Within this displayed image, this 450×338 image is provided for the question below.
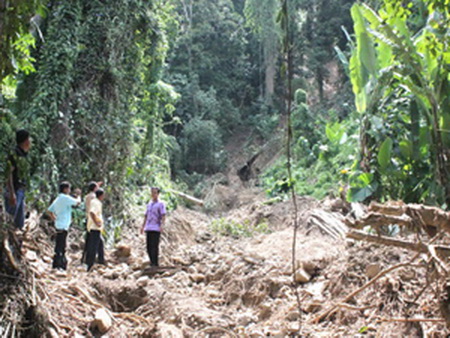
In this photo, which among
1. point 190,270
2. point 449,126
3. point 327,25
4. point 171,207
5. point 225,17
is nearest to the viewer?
point 449,126

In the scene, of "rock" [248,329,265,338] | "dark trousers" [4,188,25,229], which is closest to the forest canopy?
"dark trousers" [4,188,25,229]

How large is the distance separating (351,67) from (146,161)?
588 centimetres

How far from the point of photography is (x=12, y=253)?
132 inches

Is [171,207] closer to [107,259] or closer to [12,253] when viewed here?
[107,259]

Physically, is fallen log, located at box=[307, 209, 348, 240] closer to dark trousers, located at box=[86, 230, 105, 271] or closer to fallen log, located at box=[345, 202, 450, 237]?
dark trousers, located at box=[86, 230, 105, 271]

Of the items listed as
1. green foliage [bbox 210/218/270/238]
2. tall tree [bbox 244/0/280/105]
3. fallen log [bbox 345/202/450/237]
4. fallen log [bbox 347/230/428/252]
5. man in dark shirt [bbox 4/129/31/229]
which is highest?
tall tree [bbox 244/0/280/105]

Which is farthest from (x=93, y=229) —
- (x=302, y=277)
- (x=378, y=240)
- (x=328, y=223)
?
(x=378, y=240)

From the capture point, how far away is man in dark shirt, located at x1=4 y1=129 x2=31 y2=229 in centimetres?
372

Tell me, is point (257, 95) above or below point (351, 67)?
above

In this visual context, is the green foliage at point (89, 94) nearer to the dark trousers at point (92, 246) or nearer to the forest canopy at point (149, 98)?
the forest canopy at point (149, 98)

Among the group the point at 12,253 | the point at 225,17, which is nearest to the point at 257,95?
the point at 225,17

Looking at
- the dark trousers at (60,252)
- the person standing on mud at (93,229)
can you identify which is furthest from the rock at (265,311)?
the dark trousers at (60,252)

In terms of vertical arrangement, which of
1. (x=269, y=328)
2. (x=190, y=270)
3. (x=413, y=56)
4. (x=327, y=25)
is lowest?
(x=269, y=328)

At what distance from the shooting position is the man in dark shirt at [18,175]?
12.2 feet
